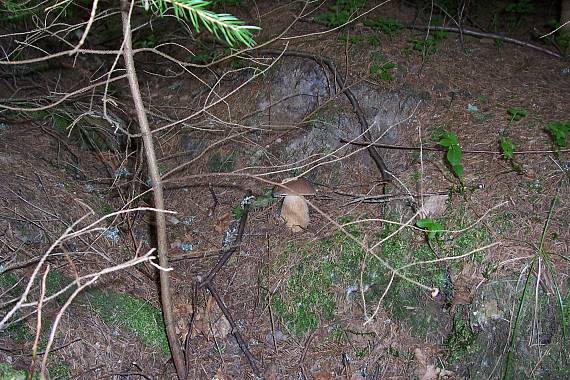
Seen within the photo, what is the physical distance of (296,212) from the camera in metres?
4.07

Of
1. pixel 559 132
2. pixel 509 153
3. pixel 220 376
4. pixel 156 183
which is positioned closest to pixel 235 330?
pixel 220 376

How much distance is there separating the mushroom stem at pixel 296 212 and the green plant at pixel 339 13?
2.12 meters

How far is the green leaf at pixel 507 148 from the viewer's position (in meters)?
3.58

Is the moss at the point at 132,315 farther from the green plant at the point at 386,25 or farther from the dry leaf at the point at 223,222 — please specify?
the green plant at the point at 386,25

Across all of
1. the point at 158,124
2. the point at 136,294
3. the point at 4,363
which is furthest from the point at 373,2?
the point at 4,363

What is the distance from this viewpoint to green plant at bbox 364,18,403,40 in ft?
16.8

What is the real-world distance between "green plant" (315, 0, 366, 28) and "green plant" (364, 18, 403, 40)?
0.23m

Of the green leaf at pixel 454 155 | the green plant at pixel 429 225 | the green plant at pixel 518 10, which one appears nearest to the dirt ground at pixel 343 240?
the green plant at pixel 429 225

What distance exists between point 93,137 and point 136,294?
207cm

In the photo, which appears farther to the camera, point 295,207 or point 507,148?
point 295,207

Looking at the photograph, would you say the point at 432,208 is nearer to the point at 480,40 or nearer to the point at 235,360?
the point at 235,360

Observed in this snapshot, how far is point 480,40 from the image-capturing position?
5242mm

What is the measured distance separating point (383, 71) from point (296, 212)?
1.68 metres

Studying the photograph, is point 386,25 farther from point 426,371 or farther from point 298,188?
point 426,371
